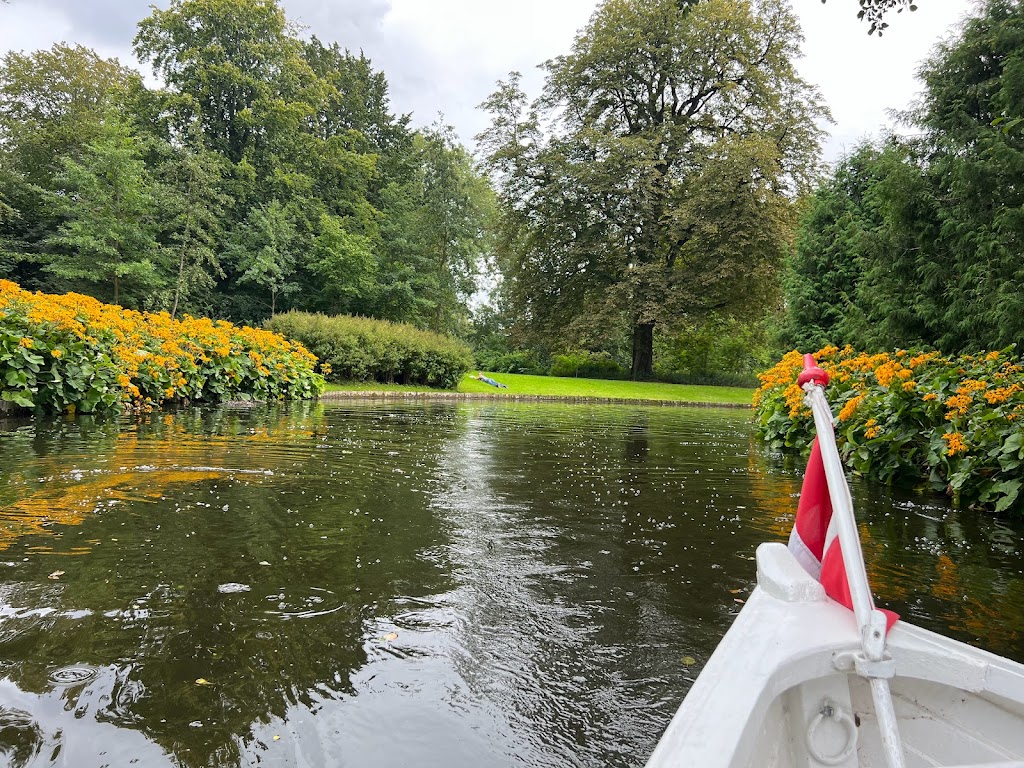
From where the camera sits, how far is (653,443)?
32.1 ft

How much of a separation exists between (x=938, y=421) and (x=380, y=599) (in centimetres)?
564

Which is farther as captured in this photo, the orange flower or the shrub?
the shrub

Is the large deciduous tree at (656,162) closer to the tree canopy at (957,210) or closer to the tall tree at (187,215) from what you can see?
the tall tree at (187,215)

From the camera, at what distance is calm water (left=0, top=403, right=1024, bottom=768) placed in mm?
1895

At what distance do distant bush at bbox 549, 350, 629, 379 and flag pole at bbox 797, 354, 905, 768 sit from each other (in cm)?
3059

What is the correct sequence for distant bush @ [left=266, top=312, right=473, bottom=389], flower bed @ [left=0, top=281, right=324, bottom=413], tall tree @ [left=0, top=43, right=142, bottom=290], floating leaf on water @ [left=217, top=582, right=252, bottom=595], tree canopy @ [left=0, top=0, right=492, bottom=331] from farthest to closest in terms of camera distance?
tall tree @ [left=0, top=43, right=142, bottom=290]
tree canopy @ [left=0, top=0, right=492, bottom=331]
distant bush @ [left=266, top=312, right=473, bottom=389]
flower bed @ [left=0, top=281, right=324, bottom=413]
floating leaf on water @ [left=217, top=582, right=252, bottom=595]

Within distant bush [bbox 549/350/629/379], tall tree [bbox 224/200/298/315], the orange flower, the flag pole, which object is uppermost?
tall tree [bbox 224/200/298/315]

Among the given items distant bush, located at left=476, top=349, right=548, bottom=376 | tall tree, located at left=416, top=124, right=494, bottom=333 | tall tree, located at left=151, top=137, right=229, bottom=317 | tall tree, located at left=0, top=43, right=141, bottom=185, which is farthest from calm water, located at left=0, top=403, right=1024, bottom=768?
distant bush, located at left=476, top=349, right=548, bottom=376

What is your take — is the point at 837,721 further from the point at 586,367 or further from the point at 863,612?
the point at 586,367

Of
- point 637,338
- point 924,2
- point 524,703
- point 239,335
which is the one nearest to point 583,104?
point 637,338

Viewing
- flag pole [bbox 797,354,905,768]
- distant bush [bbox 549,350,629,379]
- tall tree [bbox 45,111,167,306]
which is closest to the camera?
flag pole [bbox 797,354,905,768]

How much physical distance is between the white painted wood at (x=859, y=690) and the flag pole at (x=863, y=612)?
0.04 m

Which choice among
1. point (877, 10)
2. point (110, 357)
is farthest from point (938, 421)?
point (110, 357)

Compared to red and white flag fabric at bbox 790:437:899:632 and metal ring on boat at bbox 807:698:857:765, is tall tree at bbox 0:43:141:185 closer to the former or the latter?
red and white flag fabric at bbox 790:437:899:632
